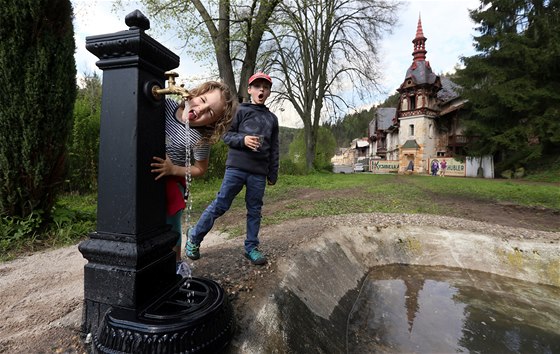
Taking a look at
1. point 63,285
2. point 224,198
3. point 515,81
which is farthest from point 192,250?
point 515,81

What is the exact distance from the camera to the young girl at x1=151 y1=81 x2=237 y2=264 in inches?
71.4

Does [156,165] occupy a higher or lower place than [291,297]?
higher

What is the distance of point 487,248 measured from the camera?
4.23 m

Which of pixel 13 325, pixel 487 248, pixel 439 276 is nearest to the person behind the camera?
pixel 13 325

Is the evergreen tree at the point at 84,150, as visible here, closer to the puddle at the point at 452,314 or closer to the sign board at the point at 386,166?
the puddle at the point at 452,314

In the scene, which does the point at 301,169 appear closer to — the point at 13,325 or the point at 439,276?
the point at 439,276

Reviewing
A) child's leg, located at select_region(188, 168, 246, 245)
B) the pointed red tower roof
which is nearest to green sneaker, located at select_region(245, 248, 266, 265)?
child's leg, located at select_region(188, 168, 246, 245)

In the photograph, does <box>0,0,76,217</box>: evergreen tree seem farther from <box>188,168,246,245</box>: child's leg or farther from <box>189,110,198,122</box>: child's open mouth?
<box>189,110,198,122</box>: child's open mouth

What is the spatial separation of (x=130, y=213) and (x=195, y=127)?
2.28 ft

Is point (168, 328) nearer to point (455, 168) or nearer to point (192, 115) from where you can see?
point (192, 115)

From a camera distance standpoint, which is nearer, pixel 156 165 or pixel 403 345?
pixel 156 165

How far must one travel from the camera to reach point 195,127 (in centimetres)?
189

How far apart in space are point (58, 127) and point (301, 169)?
16.3 m

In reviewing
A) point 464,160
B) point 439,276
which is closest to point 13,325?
point 439,276
